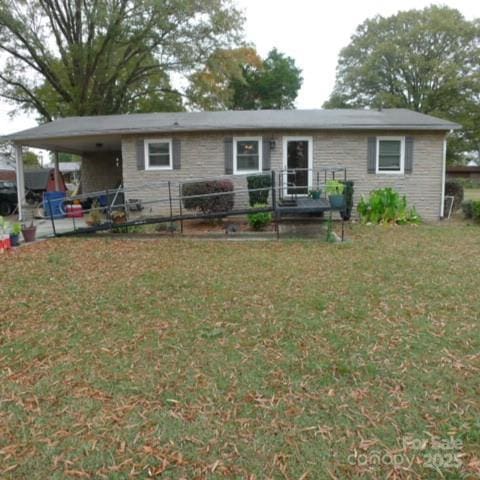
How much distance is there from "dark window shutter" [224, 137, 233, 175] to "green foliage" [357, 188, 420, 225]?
12.3 feet

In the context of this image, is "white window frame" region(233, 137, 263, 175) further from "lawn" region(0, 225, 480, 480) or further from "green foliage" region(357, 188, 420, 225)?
"lawn" region(0, 225, 480, 480)

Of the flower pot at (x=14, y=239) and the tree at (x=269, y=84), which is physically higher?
the tree at (x=269, y=84)

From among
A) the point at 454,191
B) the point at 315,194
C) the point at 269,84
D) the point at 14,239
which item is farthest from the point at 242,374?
the point at 269,84

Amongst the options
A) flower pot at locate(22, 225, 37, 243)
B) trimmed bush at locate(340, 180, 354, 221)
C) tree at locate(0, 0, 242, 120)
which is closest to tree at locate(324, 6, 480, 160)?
tree at locate(0, 0, 242, 120)

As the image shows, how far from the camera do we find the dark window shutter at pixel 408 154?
10.8 meters

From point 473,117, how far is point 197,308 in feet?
102

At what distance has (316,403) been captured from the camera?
247cm

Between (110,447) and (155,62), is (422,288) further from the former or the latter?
(155,62)

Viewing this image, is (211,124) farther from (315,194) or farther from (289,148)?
(315,194)

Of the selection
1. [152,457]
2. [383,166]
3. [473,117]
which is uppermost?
[473,117]

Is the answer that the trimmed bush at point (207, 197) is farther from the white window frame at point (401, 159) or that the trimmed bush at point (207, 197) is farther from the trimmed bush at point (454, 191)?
the trimmed bush at point (454, 191)

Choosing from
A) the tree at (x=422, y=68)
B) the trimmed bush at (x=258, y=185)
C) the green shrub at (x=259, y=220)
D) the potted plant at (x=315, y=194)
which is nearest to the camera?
the green shrub at (x=259, y=220)

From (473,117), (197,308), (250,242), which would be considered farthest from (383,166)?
(473,117)

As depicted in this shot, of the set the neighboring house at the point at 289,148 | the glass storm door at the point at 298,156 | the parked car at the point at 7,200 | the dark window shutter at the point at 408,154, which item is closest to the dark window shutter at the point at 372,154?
the neighboring house at the point at 289,148
